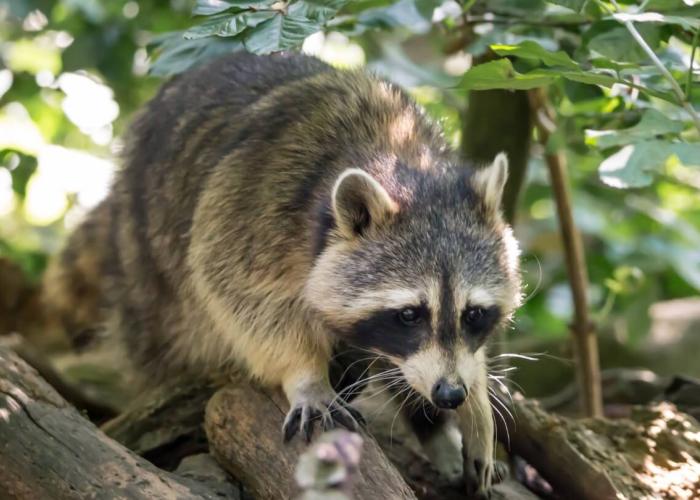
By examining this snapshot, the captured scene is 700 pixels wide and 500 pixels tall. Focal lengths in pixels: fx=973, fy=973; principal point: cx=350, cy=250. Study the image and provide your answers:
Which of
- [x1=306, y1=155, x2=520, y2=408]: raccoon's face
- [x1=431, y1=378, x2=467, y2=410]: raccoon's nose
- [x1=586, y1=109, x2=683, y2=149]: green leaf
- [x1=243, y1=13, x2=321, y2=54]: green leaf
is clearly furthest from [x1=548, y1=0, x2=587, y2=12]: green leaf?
[x1=431, y1=378, x2=467, y2=410]: raccoon's nose

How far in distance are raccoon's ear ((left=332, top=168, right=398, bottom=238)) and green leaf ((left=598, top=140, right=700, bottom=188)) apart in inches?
30.5

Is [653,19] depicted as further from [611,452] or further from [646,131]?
[611,452]

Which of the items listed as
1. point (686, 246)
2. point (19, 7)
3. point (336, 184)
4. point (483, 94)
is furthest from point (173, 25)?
point (686, 246)

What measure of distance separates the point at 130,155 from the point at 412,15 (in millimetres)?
1725

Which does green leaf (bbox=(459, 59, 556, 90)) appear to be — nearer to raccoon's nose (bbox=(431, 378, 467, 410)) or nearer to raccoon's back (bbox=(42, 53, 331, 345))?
raccoon's nose (bbox=(431, 378, 467, 410))

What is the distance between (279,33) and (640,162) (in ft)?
4.34

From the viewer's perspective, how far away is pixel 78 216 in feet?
21.2

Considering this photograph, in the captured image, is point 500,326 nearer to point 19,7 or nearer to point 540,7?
point 540,7

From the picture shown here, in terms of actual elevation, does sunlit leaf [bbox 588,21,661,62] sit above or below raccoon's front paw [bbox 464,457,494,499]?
above

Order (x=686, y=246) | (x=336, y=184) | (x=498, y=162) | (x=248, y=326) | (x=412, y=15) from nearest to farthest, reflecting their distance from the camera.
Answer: (x=336, y=184) < (x=498, y=162) < (x=248, y=326) < (x=412, y=15) < (x=686, y=246)

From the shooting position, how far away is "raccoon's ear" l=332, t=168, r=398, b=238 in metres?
3.42

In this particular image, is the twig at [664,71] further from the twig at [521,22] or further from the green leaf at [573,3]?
the twig at [521,22]

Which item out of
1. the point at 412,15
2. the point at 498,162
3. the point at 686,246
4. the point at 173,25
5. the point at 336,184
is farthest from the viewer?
the point at 686,246

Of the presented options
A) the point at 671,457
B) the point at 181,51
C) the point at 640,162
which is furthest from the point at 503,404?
the point at 181,51
